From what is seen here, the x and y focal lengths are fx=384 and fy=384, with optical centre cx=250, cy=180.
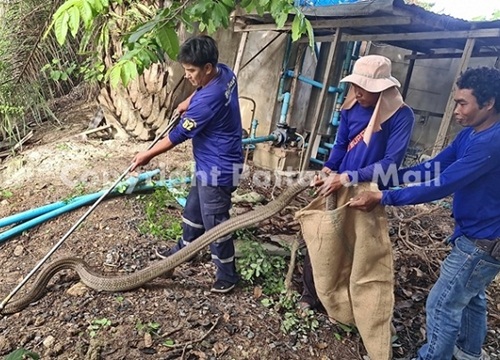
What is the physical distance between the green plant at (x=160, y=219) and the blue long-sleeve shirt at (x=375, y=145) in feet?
6.41

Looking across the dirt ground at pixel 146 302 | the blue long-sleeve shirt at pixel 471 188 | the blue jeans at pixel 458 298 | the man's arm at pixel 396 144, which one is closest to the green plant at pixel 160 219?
the dirt ground at pixel 146 302

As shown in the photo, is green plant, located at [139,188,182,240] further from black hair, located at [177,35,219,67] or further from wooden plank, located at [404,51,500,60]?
wooden plank, located at [404,51,500,60]

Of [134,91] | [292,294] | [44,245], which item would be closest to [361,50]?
[134,91]

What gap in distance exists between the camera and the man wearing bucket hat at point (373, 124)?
232 cm

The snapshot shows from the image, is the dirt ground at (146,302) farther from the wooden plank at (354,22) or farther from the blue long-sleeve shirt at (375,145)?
the wooden plank at (354,22)

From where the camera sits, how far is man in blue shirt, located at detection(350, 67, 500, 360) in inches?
80.5

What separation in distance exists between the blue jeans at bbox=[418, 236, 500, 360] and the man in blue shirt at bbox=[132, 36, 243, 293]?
1453mm

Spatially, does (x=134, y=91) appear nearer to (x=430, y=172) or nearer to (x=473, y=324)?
(x=430, y=172)

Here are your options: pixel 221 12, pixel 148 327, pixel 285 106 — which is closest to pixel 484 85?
pixel 221 12

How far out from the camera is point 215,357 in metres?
2.43

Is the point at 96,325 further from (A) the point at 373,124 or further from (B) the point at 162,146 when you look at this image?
(A) the point at 373,124

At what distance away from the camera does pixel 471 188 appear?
2.20 m

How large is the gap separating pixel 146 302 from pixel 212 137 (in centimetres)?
132

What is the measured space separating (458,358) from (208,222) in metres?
2.00
